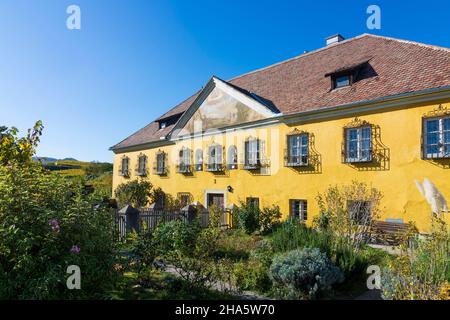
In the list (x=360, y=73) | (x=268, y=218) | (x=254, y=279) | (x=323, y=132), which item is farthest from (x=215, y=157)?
(x=254, y=279)

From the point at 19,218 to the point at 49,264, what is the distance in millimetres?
892

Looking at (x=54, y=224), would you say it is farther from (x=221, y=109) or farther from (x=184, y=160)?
(x=184, y=160)

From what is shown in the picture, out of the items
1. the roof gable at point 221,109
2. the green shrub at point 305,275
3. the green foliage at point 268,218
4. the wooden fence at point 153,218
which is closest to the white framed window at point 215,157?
the roof gable at point 221,109

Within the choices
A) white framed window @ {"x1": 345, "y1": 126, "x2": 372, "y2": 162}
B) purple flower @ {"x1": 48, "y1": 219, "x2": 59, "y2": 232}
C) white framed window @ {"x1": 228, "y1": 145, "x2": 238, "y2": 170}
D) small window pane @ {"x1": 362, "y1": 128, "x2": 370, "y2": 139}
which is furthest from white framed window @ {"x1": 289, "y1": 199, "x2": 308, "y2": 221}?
purple flower @ {"x1": 48, "y1": 219, "x2": 59, "y2": 232}

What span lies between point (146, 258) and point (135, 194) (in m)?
16.8

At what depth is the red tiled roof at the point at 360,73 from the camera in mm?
11852

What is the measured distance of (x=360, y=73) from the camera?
46.6 ft

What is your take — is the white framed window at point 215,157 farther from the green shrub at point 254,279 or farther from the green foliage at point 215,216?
the green shrub at point 254,279

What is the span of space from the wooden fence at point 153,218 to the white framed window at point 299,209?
352cm

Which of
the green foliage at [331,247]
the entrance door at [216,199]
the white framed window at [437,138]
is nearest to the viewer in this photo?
the green foliage at [331,247]

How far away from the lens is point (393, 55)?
45.8ft

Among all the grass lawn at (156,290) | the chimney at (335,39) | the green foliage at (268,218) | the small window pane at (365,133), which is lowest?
the grass lawn at (156,290)

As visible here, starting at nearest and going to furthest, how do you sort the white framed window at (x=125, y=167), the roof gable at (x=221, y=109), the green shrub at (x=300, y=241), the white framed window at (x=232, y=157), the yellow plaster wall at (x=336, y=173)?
the green shrub at (x=300, y=241), the yellow plaster wall at (x=336, y=173), the roof gable at (x=221, y=109), the white framed window at (x=232, y=157), the white framed window at (x=125, y=167)
